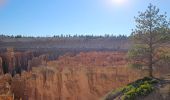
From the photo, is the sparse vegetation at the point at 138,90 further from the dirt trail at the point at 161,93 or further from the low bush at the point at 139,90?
the dirt trail at the point at 161,93

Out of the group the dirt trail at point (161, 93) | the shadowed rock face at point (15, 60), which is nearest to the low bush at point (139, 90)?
the dirt trail at point (161, 93)

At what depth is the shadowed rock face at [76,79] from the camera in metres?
36.7

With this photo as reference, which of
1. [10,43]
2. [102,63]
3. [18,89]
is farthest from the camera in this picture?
[10,43]

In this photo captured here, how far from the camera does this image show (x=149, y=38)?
2781 cm

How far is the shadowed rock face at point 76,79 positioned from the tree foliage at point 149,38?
6.32 m

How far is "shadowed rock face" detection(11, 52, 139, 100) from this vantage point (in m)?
36.7

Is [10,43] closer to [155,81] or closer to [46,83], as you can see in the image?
[46,83]

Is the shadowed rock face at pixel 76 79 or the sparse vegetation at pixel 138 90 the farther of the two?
the shadowed rock face at pixel 76 79

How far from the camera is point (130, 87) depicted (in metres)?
23.8

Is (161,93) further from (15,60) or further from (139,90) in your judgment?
(15,60)

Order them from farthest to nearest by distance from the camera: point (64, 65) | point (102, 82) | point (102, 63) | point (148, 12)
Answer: point (64, 65) < point (102, 63) < point (102, 82) < point (148, 12)

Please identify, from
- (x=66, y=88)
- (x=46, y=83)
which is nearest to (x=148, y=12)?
(x=66, y=88)

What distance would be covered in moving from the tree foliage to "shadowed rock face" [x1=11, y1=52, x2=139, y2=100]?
632cm

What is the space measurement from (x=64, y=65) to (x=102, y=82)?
7.33 meters
